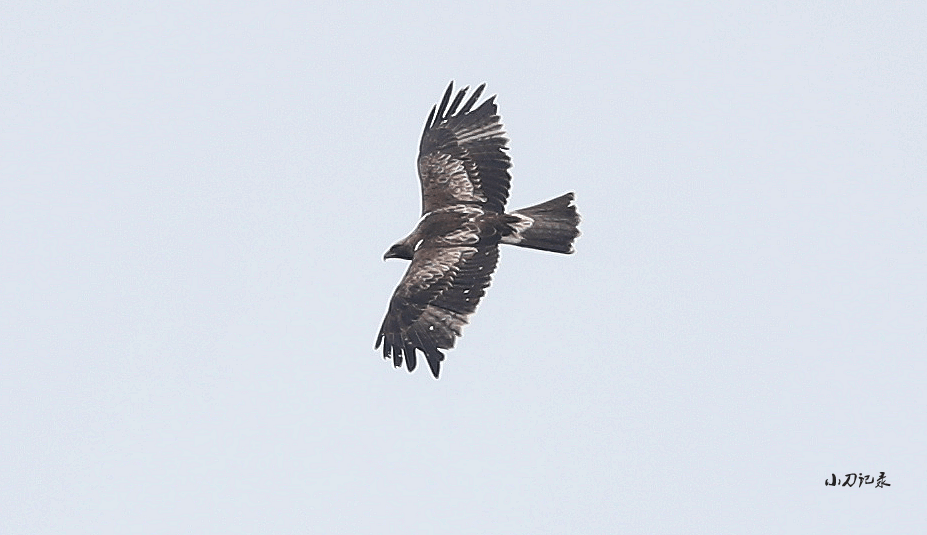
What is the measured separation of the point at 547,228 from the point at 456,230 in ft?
3.97

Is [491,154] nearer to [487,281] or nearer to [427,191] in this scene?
[427,191]

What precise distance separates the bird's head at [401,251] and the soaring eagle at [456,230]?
1cm

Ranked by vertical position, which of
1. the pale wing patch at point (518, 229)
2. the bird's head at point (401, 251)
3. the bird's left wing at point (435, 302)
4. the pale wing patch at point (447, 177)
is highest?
the pale wing patch at point (447, 177)

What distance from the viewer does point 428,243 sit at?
59.2 feet

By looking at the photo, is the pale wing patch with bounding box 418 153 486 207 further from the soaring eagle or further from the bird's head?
the bird's head

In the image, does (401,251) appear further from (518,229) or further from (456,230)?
(518,229)

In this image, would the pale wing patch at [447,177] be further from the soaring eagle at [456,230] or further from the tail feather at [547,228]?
the tail feather at [547,228]

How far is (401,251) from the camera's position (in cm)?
1847

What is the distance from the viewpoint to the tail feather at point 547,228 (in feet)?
59.7

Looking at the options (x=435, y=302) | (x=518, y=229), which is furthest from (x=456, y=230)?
(x=435, y=302)

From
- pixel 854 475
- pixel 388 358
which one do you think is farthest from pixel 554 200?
pixel 854 475

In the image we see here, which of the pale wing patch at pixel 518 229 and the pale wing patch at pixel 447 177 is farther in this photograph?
the pale wing patch at pixel 447 177

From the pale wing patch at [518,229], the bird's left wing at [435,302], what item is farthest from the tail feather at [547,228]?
the bird's left wing at [435,302]

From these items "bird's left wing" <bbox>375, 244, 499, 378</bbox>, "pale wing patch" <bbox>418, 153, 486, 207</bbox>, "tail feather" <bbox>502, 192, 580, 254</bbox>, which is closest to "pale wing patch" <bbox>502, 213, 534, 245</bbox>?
"tail feather" <bbox>502, 192, 580, 254</bbox>
